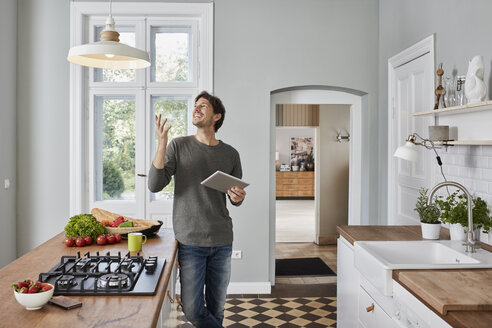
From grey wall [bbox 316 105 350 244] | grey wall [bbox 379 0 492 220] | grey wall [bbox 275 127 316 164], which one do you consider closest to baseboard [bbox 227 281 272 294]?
grey wall [bbox 379 0 492 220]

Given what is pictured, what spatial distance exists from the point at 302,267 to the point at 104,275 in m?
4.04

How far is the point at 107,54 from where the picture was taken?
2.39 metres

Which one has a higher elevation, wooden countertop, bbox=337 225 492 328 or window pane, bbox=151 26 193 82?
window pane, bbox=151 26 193 82

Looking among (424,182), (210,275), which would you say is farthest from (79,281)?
(424,182)

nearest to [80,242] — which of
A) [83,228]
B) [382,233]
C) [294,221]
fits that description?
[83,228]

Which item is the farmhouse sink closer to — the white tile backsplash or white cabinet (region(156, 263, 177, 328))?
the white tile backsplash

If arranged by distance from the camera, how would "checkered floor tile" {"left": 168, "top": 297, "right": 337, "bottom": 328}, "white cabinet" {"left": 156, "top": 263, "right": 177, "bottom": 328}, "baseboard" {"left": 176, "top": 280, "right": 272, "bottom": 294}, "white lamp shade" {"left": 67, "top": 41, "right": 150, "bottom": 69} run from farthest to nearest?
1. "baseboard" {"left": 176, "top": 280, "right": 272, "bottom": 294}
2. "checkered floor tile" {"left": 168, "top": 297, "right": 337, "bottom": 328}
3. "white lamp shade" {"left": 67, "top": 41, "right": 150, "bottom": 69}
4. "white cabinet" {"left": 156, "top": 263, "right": 177, "bottom": 328}

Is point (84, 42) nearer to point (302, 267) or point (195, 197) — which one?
point (195, 197)

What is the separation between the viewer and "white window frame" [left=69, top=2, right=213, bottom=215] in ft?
15.0

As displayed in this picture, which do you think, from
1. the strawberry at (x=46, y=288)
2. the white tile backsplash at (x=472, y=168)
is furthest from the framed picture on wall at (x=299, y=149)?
the strawberry at (x=46, y=288)

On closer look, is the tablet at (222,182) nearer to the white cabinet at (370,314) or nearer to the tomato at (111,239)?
the tomato at (111,239)

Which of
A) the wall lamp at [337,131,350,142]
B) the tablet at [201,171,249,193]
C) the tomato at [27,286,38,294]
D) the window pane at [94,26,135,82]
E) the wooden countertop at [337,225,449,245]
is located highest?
the window pane at [94,26,135,82]

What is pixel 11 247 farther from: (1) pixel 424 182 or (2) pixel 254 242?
(1) pixel 424 182

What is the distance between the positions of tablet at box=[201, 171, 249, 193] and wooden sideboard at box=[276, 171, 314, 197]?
36.8 ft
